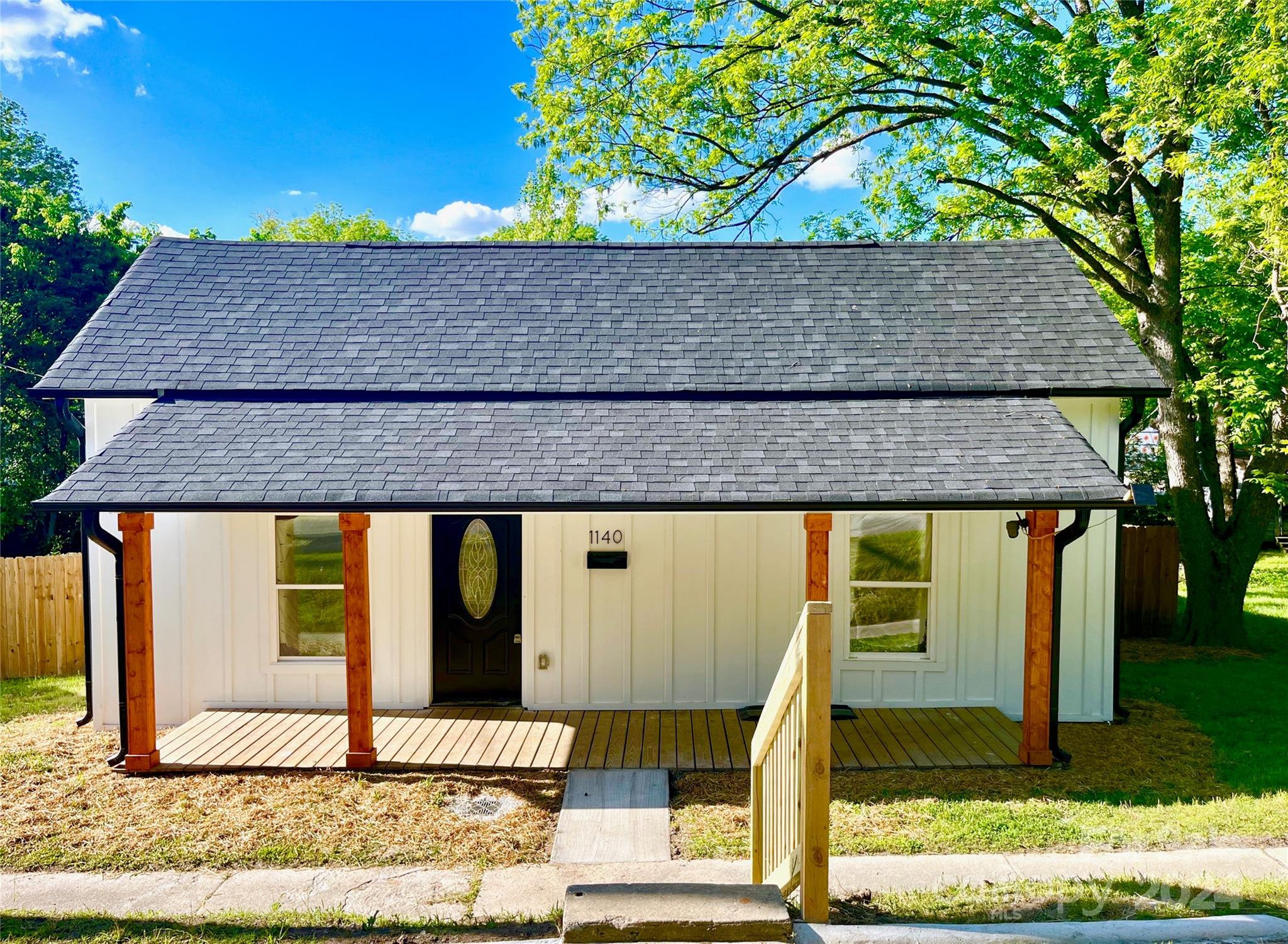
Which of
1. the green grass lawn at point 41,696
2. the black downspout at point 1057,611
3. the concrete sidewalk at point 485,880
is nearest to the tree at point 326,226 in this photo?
the green grass lawn at point 41,696

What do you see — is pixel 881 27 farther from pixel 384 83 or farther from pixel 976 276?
pixel 384 83

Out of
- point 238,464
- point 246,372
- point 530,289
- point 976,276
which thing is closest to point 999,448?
point 976,276

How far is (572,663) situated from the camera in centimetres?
798

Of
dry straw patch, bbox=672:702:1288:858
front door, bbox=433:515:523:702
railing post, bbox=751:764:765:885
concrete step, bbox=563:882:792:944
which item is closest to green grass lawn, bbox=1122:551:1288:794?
dry straw patch, bbox=672:702:1288:858

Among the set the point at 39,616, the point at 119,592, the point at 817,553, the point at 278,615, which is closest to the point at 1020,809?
the point at 817,553

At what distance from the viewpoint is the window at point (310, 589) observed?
7.94m

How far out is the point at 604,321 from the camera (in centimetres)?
878

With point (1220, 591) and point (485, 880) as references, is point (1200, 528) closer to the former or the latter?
point (1220, 591)

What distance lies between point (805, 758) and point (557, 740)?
13.8ft

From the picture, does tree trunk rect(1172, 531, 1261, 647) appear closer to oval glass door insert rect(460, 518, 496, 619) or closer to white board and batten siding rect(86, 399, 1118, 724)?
white board and batten siding rect(86, 399, 1118, 724)

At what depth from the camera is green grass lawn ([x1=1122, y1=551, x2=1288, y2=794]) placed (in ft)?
21.3

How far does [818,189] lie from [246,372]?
1328 cm

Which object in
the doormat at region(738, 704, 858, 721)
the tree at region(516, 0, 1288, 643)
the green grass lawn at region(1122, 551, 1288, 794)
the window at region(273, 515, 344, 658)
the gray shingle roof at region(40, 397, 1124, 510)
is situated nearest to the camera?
the gray shingle roof at region(40, 397, 1124, 510)

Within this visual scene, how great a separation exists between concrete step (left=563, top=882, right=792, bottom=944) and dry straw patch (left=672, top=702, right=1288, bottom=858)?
1.77m
